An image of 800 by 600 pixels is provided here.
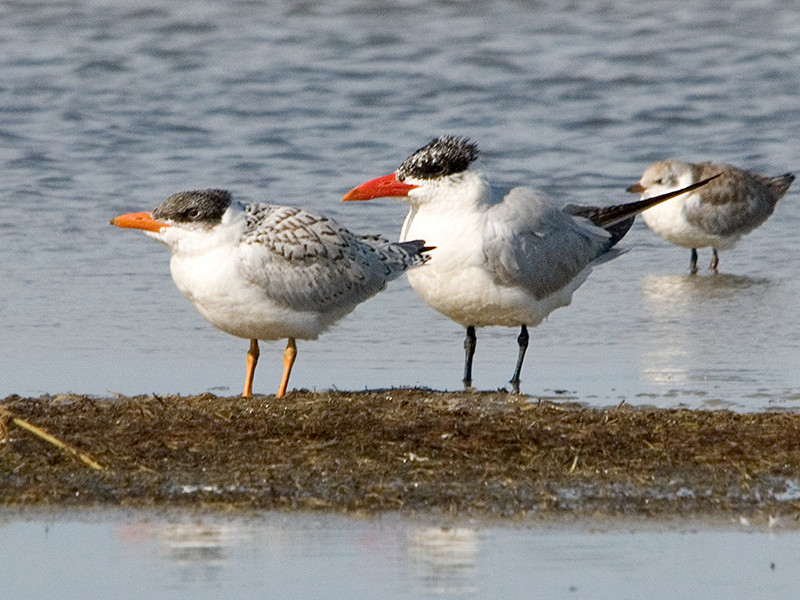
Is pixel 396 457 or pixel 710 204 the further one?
pixel 710 204

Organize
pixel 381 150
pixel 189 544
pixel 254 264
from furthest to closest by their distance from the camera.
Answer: pixel 381 150 → pixel 254 264 → pixel 189 544

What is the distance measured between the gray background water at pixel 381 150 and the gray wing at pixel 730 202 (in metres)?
0.22

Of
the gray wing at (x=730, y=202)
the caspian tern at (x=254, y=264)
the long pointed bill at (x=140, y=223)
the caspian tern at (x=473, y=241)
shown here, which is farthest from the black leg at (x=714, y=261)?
the long pointed bill at (x=140, y=223)

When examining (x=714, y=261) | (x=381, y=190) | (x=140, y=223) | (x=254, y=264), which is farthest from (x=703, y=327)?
(x=140, y=223)

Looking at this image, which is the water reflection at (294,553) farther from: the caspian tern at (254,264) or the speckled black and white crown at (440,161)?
the speckled black and white crown at (440,161)

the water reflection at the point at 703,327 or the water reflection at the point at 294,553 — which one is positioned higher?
the water reflection at the point at 294,553

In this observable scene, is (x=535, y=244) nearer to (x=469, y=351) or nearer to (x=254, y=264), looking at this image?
(x=469, y=351)

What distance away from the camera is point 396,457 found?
5.27m

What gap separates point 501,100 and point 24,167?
4.66m

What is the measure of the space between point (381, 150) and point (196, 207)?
6.38m

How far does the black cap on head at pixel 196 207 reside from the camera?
20.7 ft

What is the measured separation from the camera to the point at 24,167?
38.1ft

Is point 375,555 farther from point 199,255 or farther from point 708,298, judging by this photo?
point 708,298

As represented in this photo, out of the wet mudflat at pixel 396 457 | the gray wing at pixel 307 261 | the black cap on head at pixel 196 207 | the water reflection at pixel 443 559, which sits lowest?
the wet mudflat at pixel 396 457
